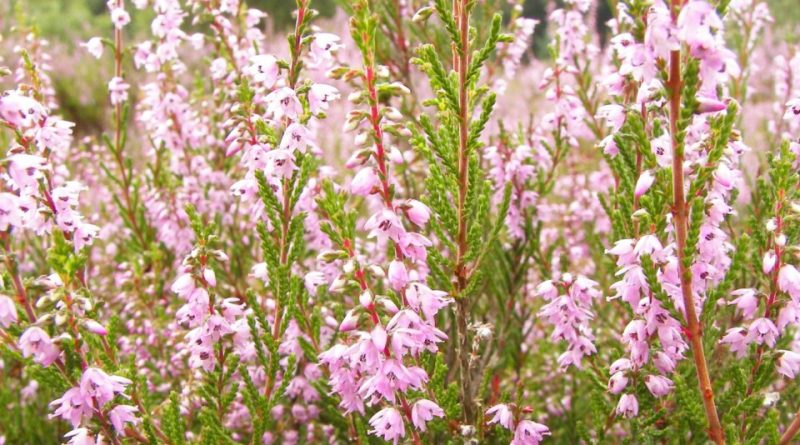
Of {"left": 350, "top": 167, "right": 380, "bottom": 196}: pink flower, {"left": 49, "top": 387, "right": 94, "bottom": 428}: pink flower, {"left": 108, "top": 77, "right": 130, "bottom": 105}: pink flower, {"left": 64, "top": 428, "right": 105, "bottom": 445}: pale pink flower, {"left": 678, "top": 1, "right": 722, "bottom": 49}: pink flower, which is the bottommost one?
{"left": 64, "top": 428, "right": 105, "bottom": 445}: pale pink flower

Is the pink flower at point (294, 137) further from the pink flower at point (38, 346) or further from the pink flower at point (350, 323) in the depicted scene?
the pink flower at point (38, 346)

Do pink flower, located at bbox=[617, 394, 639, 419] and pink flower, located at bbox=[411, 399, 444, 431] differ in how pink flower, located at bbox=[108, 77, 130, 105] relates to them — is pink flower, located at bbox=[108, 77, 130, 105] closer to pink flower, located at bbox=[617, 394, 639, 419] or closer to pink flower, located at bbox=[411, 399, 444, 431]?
pink flower, located at bbox=[411, 399, 444, 431]

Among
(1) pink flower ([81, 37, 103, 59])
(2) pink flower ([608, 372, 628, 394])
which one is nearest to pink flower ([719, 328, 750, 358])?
(2) pink flower ([608, 372, 628, 394])

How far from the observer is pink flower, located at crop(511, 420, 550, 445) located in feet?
6.65

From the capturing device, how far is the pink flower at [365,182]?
1715mm

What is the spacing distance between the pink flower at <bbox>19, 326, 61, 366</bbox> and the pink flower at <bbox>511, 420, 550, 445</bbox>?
1.33 meters

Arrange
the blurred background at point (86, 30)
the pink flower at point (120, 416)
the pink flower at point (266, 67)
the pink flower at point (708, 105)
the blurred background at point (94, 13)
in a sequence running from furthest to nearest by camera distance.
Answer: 1. the blurred background at point (94, 13)
2. the blurred background at point (86, 30)
3. the pink flower at point (266, 67)
4. the pink flower at point (120, 416)
5. the pink flower at point (708, 105)

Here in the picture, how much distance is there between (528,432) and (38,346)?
142cm

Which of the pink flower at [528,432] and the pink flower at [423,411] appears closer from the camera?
the pink flower at [423,411]

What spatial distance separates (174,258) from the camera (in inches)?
165

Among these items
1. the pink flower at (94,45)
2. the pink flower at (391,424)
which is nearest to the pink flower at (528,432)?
the pink flower at (391,424)

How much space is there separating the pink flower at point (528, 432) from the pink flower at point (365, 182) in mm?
890

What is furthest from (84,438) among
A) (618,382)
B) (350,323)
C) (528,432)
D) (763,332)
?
(763,332)

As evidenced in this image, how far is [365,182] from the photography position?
172 centimetres
